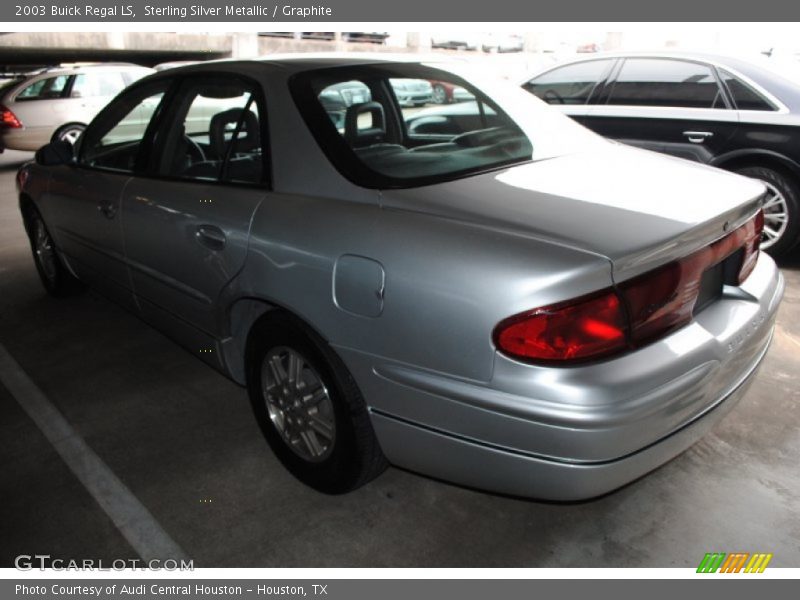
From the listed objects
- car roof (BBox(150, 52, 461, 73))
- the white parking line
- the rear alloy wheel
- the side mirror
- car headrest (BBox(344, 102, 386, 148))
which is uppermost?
car roof (BBox(150, 52, 461, 73))

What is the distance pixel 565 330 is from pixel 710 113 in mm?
3942

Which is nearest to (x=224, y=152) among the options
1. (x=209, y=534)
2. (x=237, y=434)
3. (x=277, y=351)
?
(x=277, y=351)

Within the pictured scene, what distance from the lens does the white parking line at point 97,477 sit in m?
2.24

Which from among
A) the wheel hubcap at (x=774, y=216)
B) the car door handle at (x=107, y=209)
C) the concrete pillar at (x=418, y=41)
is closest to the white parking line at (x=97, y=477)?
the car door handle at (x=107, y=209)

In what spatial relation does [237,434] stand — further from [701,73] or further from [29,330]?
[701,73]

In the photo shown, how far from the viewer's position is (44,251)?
450 cm

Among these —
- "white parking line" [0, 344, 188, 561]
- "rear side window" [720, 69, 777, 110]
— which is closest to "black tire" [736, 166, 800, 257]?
"rear side window" [720, 69, 777, 110]

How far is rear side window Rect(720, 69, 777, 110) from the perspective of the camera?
4.62 m

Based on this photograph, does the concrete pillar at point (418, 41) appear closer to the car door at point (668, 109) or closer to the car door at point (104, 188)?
the car door at point (668, 109)

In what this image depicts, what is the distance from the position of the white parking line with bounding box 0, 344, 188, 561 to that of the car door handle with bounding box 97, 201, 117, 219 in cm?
98

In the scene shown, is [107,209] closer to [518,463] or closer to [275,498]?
[275,498]

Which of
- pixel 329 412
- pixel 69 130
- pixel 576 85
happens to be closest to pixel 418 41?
pixel 69 130

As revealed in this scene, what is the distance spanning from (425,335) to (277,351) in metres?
0.80

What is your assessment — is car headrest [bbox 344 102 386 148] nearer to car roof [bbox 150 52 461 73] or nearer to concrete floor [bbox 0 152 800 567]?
car roof [bbox 150 52 461 73]
